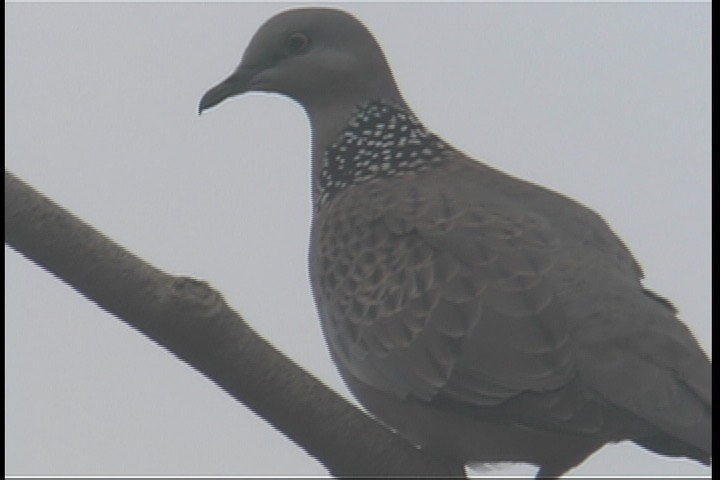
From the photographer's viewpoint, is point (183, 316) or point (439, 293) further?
point (439, 293)

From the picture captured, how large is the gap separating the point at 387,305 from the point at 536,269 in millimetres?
515

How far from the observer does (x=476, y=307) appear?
3.85 meters

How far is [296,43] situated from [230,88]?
1.02 feet

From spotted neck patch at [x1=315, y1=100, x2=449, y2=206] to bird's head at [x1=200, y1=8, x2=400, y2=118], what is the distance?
12 centimetres

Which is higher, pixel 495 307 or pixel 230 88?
pixel 230 88

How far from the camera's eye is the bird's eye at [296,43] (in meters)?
5.09

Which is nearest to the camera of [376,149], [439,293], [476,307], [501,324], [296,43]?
[501,324]

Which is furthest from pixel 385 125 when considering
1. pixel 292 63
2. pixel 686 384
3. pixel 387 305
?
pixel 686 384

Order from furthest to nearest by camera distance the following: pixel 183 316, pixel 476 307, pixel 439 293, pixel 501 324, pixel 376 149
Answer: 1. pixel 376 149
2. pixel 439 293
3. pixel 476 307
4. pixel 501 324
5. pixel 183 316

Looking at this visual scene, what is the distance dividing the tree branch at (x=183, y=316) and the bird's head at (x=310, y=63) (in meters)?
2.00

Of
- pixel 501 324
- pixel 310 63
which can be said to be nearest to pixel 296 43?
pixel 310 63

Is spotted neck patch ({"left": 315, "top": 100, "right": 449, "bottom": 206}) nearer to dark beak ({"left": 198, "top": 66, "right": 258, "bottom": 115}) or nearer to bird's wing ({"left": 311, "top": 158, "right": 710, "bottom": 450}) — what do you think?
bird's wing ({"left": 311, "top": 158, "right": 710, "bottom": 450})

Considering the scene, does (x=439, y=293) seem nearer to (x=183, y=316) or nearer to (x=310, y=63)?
(x=183, y=316)

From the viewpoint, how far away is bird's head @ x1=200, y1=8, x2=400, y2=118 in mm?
5070
